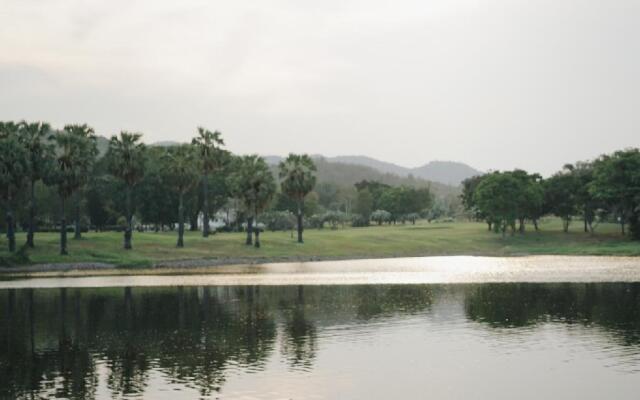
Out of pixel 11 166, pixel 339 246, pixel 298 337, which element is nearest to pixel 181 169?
pixel 11 166

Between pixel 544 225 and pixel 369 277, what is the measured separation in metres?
110

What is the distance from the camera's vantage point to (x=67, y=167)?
10981 cm

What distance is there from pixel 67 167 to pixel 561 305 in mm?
78126

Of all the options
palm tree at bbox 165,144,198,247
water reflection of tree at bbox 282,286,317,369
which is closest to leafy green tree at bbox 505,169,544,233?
palm tree at bbox 165,144,198,247

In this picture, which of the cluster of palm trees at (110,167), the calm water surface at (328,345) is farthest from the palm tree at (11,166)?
the calm water surface at (328,345)

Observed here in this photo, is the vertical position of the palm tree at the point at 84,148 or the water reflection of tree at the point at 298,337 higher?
the palm tree at the point at 84,148

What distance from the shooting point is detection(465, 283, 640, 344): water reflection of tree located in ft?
154

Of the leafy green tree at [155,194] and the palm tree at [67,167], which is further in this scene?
the leafy green tree at [155,194]

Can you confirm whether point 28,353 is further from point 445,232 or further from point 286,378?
point 445,232

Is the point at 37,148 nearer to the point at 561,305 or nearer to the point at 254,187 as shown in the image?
the point at 254,187

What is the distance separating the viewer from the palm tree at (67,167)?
109312 mm

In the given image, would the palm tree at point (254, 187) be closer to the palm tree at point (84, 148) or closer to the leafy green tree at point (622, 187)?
the palm tree at point (84, 148)

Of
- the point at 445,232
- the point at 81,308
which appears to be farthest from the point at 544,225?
the point at 81,308

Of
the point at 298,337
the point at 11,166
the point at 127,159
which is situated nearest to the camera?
the point at 298,337
